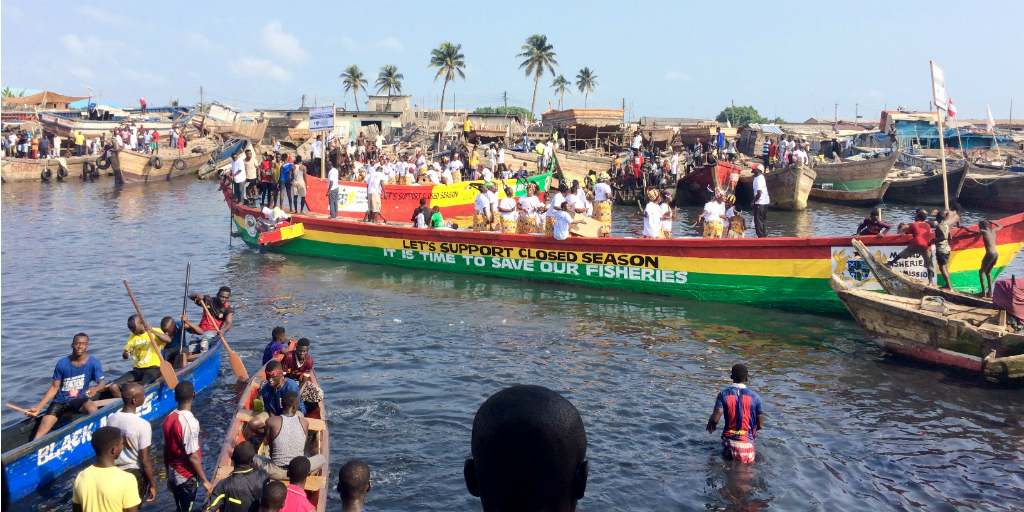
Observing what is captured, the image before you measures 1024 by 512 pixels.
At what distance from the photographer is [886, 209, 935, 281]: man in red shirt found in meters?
12.3

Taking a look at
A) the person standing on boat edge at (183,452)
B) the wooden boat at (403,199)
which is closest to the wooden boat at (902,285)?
the person standing on boat edge at (183,452)

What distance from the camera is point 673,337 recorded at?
1286cm

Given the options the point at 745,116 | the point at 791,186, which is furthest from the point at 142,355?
the point at 745,116

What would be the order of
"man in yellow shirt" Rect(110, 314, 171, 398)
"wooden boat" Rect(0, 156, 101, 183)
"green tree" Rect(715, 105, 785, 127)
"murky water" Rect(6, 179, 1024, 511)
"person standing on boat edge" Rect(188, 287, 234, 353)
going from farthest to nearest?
"green tree" Rect(715, 105, 785, 127)
"wooden boat" Rect(0, 156, 101, 183)
"person standing on boat edge" Rect(188, 287, 234, 353)
"man in yellow shirt" Rect(110, 314, 171, 398)
"murky water" Rect(6, 179, 1024, 511)

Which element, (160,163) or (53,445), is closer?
(53,445)

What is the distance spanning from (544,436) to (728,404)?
20.2 ft

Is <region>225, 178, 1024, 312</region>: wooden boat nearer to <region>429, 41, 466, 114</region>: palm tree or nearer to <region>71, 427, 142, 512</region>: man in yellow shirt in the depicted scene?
<region>71, 427, 142, 512</region>: man in yellow shirt

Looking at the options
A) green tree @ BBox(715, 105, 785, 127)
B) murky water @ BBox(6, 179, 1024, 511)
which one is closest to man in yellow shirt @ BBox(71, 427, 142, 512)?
murky water @ BBox(6, 179, 1024, 511)

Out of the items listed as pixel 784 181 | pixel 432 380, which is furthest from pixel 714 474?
pixel 784 181

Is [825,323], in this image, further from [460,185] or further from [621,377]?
[460,185]

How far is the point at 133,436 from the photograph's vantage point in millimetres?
6918

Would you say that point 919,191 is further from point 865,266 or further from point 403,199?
point 403,199

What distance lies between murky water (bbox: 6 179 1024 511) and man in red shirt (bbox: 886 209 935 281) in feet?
5.01

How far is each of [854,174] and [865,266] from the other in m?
20.6
